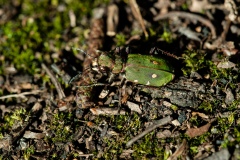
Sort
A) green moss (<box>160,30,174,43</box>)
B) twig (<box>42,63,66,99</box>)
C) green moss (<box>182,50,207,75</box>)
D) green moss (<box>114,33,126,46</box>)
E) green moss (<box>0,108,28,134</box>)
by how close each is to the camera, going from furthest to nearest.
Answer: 1. green moss (<box>114,33,126,46</box>)
2. green moss (<box>160,30,174,43</box>)
3. twig (<box>42,63,66,99</box>)
4. green moss (<box>182,50,207,75</box>)
5. green moss (<box>0,108,28,134</box>)

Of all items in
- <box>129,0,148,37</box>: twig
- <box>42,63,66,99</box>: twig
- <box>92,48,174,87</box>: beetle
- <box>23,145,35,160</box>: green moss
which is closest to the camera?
<box>23,145,35,160</box>: green moss

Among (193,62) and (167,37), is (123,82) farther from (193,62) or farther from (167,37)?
(167,37)

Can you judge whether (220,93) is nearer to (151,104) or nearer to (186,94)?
(186,94)

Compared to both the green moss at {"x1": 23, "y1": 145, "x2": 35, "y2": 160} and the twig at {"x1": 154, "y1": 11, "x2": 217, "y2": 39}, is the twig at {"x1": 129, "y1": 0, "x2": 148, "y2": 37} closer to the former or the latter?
the twig at {"x1": 154, "y1": 11, "x2": 217, "y2": 39}

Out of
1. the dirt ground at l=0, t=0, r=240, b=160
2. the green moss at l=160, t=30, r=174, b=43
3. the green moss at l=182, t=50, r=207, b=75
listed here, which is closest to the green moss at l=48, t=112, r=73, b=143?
the dirt ground at l=0, t=0, r=240, b=160

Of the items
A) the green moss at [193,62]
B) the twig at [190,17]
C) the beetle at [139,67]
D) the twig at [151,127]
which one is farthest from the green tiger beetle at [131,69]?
the twig at [190,17]

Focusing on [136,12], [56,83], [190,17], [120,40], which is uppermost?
[136,12]

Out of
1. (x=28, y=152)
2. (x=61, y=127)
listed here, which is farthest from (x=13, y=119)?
(x=61, y=127)

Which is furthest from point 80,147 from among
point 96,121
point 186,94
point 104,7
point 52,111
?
point 104,7

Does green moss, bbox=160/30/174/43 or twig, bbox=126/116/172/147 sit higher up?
green moss, bbox=160/30/174/43
